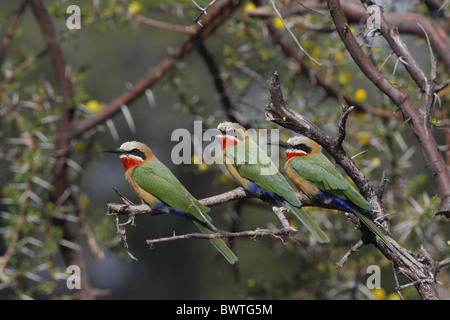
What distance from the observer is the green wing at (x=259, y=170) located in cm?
238

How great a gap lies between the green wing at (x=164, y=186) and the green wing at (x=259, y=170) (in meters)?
0.25

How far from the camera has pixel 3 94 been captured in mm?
4383

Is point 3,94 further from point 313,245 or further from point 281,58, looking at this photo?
point 313,245

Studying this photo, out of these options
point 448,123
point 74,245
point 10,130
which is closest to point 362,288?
point 448,123

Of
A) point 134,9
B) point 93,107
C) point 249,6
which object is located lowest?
point 93,107

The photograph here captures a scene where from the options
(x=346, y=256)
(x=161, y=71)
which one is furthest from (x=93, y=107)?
(x=346, y=256)

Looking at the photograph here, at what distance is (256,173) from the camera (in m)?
2.48

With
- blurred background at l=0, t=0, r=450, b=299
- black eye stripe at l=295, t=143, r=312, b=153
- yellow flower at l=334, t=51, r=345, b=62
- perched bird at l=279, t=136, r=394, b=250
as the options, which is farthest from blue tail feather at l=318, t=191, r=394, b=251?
yellow flower at l=334, t=51, r=345, b=62

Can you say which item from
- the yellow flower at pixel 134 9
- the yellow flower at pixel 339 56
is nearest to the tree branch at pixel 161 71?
the yellow flower at pixel 134 9

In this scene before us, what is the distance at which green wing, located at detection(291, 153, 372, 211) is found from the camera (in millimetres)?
2303

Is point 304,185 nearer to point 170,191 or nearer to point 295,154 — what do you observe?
point 295,154

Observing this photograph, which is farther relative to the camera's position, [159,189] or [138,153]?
[138,153]

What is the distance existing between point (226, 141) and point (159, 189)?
0.35m

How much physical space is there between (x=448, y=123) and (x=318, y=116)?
91 cm
